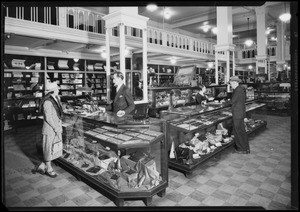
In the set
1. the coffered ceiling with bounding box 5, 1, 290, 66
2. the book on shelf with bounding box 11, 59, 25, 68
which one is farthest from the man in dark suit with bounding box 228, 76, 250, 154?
the book on shelf with bounding box 11, 59, 25, 68

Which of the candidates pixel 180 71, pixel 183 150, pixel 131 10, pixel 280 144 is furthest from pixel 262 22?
pixel 183 150

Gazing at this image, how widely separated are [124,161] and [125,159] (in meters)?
0.04

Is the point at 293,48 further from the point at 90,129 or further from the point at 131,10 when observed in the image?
the point at 131,10

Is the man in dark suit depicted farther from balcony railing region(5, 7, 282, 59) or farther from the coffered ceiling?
the coffered ceiling

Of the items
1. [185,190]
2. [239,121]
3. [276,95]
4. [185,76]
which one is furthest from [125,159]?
Result: [276,95]

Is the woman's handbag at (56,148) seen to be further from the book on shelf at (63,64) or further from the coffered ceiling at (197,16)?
the coffered ceiling at (197,16)

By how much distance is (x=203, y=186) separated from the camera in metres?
3.62

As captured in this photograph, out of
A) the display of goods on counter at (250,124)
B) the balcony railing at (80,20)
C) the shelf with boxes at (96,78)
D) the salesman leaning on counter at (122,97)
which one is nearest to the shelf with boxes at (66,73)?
the shelf with boxes at (96,78)

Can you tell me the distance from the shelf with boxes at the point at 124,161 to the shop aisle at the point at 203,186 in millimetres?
231

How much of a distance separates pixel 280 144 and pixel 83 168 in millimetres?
5153

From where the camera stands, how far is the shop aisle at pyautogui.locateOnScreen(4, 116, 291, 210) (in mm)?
3176

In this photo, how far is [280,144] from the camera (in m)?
5.90

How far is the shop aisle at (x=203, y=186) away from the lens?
10.4 feet

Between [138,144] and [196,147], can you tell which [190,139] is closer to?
[196,147]
